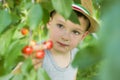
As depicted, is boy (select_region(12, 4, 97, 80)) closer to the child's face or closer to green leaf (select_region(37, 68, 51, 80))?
the child's face

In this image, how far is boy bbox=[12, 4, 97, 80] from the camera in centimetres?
144

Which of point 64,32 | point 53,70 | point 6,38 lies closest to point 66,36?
point 64,32

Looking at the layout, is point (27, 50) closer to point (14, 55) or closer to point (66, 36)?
point (14, 55)

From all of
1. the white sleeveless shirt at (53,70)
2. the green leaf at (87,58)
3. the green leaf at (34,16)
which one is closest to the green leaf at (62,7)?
the green leaf at (34,16)

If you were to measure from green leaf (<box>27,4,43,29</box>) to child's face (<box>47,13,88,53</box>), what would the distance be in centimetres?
71

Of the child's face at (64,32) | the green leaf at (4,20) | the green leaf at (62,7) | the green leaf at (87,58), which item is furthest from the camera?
the child's face at (64,32)

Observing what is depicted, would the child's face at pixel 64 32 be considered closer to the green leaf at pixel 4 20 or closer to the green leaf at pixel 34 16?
the green leaf at pixel 4 20

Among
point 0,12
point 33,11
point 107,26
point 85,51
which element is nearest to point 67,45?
point 0,12

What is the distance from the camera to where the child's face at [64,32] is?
1441 millimetres

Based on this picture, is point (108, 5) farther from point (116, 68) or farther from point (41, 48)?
point (41, 48)

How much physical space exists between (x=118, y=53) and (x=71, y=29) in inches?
49.3

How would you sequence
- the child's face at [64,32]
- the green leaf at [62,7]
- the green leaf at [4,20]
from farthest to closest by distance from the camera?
the child's face at [64,32]
the green leaf at [4,20]
the green leaf at [62,7]

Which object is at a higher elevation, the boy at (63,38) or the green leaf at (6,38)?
the boy at (63,38)

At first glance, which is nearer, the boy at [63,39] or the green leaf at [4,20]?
the green leaf at [4,20]
